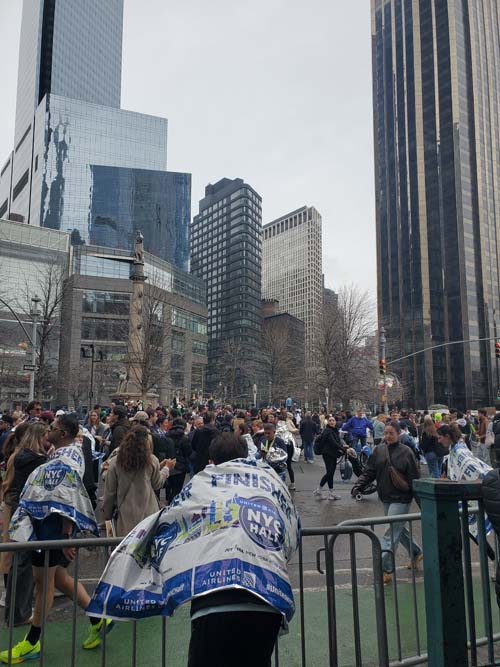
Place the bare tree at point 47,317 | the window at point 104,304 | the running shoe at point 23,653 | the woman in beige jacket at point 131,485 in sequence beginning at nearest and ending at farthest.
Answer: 1. the running shoe at point 23,653
2. the woman in beige jacket at point 131,485
3. the bare tree at point 47,317
4. the window at point 104,304

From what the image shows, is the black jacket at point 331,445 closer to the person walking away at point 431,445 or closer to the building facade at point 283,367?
the person walking away at point 431,445

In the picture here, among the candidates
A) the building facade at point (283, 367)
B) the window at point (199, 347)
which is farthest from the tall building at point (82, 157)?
the building facade at point (283, 367)

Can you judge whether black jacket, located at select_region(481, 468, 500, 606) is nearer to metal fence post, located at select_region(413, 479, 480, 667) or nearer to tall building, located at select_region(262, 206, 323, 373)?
metal fence post, located at select_region(413, 479, 480, 667)

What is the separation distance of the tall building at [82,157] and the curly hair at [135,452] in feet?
326

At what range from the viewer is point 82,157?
114 m

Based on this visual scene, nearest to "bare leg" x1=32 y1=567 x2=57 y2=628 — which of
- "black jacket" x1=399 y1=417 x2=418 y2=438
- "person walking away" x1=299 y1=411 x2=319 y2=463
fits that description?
"black jacket" x1=399 y1=417 x2=418 y2=438

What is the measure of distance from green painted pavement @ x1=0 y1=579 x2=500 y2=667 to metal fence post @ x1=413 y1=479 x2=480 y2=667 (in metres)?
1.26

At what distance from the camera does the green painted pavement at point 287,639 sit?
4250mm

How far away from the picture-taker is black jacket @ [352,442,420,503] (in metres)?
6.69

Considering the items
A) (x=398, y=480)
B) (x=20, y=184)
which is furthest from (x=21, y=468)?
(x=20, y=184)

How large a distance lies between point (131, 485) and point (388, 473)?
3272mm

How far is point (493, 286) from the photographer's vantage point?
95.2 metres

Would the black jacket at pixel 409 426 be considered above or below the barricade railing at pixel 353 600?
above

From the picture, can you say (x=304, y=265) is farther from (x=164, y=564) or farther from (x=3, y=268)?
(x=164, y=564)
